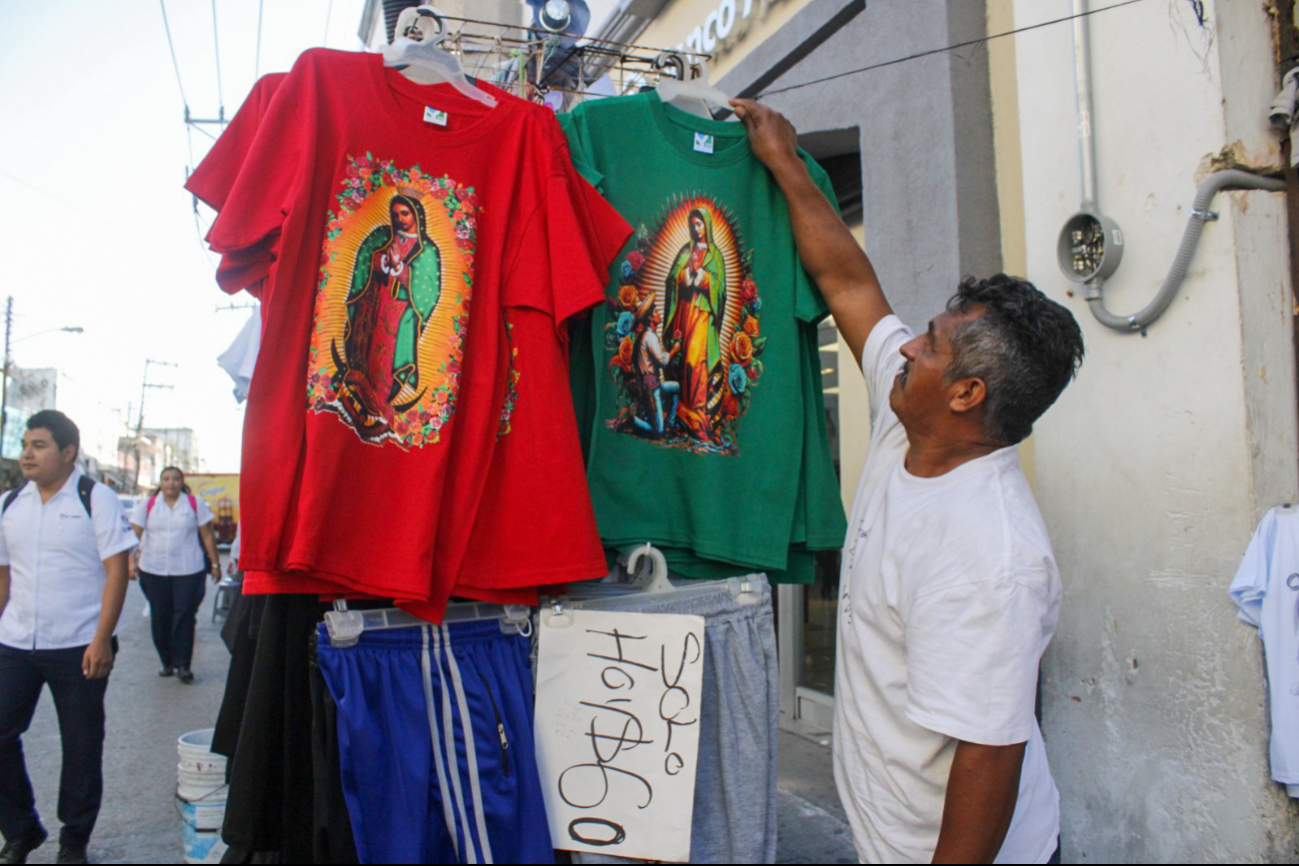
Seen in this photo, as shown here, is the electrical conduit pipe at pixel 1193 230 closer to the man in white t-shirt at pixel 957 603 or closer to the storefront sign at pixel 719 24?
the man in white t-shirt at pixel 957 603

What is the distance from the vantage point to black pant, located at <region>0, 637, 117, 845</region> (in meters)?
3.53

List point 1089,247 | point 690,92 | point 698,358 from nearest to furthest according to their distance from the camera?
point 698,358 < point 690,92 < point 1089,247

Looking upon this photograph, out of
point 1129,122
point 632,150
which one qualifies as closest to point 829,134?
point 1129,122

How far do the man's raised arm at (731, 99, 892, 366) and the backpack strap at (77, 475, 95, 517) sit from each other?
11.4 feet

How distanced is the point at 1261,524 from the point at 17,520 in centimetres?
475

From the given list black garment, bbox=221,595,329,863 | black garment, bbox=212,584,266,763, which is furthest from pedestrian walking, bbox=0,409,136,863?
black garment, bbox=221,595,329,863

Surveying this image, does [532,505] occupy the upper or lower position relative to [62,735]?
upper

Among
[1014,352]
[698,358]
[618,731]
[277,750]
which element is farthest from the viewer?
[698,358]

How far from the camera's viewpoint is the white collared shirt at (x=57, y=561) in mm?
3697

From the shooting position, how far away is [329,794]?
1.76 meters

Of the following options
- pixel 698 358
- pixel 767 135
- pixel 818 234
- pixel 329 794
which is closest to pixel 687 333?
pixel 698 358

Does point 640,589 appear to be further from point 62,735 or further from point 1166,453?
point 62,735

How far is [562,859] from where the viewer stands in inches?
78.4

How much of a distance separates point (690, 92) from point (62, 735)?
11.9 feet
